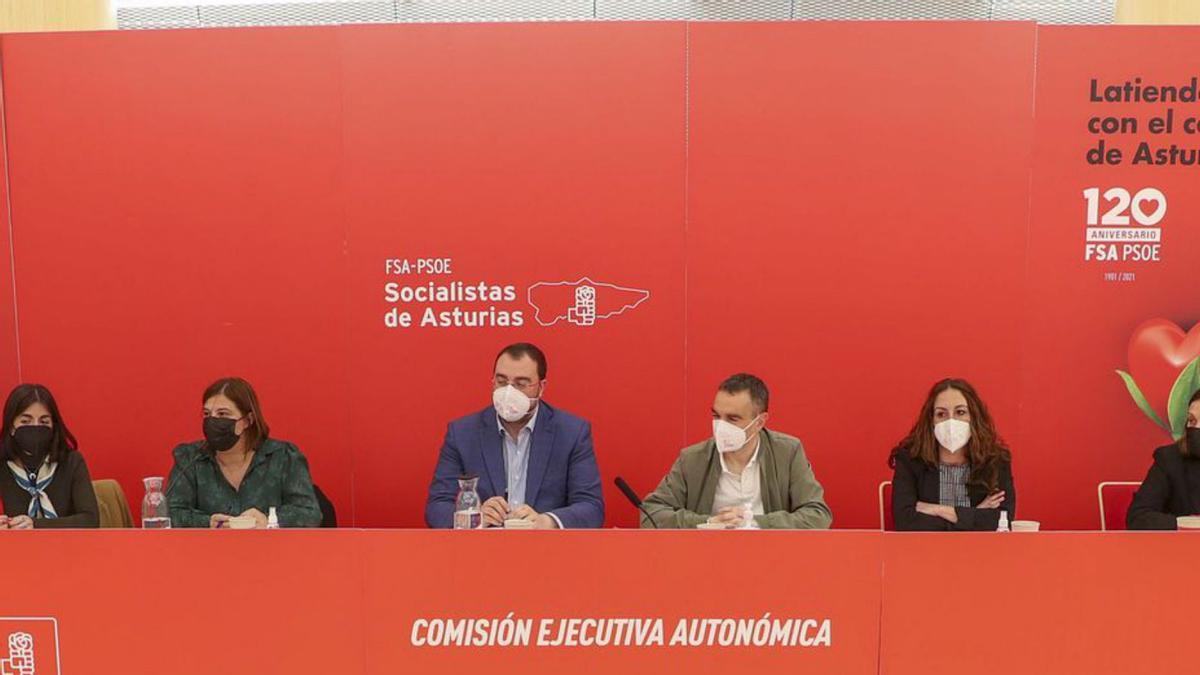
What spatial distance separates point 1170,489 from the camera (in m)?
3.69

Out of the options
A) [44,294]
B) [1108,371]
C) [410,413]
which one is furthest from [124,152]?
[1108,371]

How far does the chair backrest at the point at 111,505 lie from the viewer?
12.6 ft

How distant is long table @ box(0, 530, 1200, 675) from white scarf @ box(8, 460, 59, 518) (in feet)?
3.87

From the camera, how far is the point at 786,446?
346cm

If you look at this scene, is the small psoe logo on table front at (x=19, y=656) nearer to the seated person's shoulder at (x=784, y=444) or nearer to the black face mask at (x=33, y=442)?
the black face mask at (x=33, y=442)

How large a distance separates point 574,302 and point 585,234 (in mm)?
325

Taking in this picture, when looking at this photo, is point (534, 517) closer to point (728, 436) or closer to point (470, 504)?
point (470, 504)

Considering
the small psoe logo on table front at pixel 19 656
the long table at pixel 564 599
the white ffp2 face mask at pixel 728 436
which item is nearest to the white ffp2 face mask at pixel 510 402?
the white ffp2 face mask at pixel 728 436

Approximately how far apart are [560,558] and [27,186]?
3516 millimetres

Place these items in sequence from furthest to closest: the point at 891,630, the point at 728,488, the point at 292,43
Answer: the point at 292,43 → the point at 728,488 → the point at 891,630

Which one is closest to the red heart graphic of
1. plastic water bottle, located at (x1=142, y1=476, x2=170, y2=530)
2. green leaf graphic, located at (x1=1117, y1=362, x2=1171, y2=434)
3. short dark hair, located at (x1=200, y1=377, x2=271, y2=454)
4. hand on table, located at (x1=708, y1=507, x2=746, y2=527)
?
green leaf graphic, located at (x1=1117, y1=362, x2=1171, y2=434)

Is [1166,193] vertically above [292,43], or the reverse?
[292,43]

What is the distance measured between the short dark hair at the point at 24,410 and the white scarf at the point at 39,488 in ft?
0.17

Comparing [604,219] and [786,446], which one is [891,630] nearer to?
[786,446]
